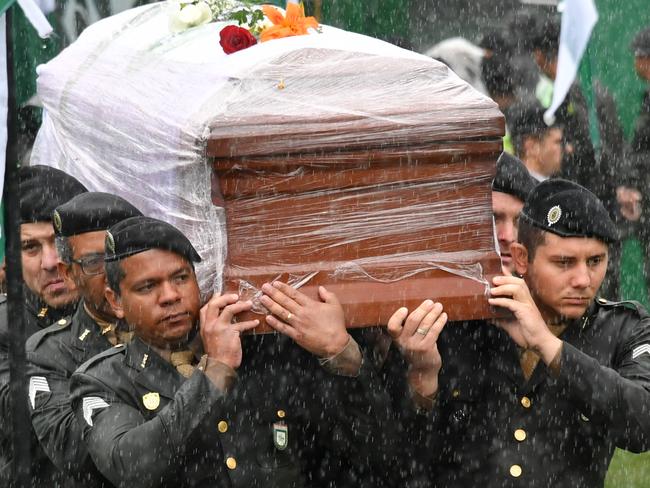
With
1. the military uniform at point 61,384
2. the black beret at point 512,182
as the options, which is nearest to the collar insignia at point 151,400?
the military uniform at point 61,384

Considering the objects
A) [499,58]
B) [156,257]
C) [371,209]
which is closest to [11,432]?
[156,257]

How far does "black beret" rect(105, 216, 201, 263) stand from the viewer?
419cm

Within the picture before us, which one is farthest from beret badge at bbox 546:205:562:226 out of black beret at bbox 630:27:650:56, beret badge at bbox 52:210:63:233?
→ black beret at bbox 630:27:650:56

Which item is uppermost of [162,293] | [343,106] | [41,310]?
[343,106]

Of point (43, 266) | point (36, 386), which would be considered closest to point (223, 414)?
point (36, 386)

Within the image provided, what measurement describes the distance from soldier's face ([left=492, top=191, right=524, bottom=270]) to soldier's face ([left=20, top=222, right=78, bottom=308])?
1620 millimetres

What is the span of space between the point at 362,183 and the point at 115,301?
0.86 meters

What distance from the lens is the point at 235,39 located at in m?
4.63

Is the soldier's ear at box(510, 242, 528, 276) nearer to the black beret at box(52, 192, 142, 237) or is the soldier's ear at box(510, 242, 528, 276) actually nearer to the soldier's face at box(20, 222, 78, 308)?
the black beret at box(52, 192, 142, 237)

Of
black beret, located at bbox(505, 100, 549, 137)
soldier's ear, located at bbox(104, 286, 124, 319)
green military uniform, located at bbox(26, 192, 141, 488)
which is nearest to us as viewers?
soldier's ear, located at bbox(104, 286, 124, 319)

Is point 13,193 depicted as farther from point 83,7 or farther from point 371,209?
point 83,7

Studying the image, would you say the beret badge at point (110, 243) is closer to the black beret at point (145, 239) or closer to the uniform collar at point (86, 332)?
the black beret at point (145, 239)

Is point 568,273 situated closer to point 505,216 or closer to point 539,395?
point 539,395

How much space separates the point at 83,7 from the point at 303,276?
4731 millimetres
